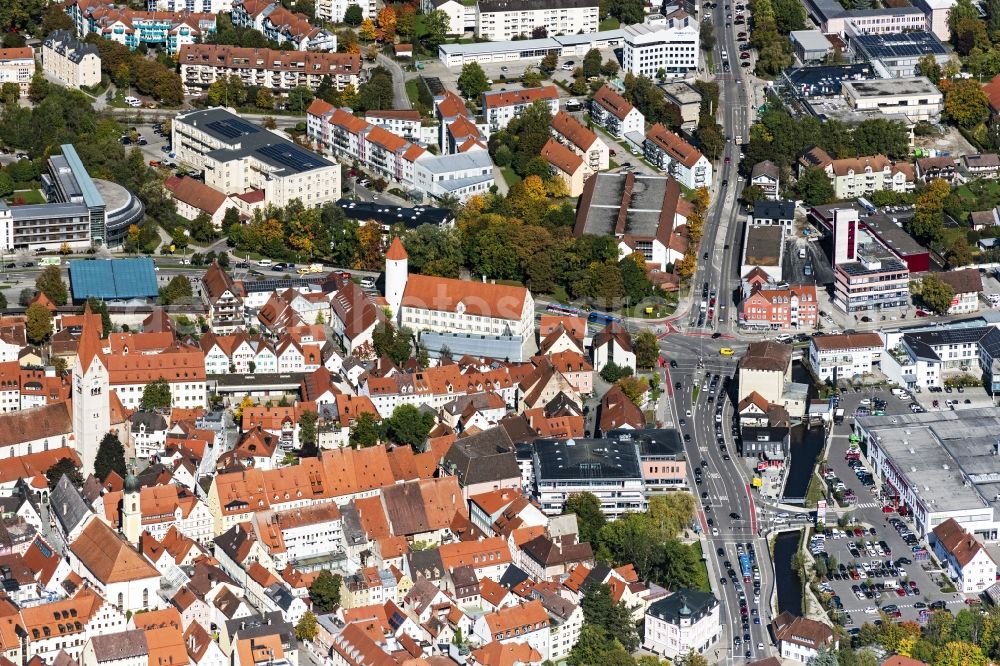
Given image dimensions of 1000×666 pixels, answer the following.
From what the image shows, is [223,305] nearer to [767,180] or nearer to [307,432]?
[307,432]

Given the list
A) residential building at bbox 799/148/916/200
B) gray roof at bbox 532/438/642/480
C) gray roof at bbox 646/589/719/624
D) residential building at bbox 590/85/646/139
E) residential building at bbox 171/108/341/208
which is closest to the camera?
gray roof at bbox 646/589/719/624

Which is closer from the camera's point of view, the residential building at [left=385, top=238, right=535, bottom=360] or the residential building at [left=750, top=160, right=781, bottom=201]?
the residential building at [left=385, top=238, right=535, bottom=360]

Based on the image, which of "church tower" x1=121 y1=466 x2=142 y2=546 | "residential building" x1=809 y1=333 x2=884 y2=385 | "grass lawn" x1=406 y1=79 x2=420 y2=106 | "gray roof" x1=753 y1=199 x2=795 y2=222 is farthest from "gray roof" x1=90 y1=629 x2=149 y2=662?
"grass lawn" x1=406 y1=79 x2=420 y2=106

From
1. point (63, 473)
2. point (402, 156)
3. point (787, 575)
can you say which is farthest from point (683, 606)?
point (402, 156)

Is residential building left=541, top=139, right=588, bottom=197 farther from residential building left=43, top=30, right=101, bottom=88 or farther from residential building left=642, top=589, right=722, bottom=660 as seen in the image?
residential building left=642, top=589, right=722, bottom=660

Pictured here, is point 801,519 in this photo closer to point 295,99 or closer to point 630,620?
point 630,620
